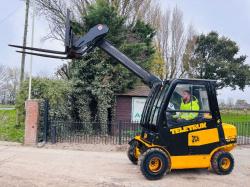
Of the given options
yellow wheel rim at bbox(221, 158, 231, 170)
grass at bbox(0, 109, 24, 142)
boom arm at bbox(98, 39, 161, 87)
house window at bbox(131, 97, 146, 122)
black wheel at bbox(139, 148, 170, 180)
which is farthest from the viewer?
house window at bbox(131, 97, 146, 122)

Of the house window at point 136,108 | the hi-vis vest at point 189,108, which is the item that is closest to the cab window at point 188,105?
the hi-vis vest at point 189,108

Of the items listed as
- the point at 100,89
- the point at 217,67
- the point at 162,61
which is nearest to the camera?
the point at 100,89

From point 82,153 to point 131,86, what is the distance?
630 cm

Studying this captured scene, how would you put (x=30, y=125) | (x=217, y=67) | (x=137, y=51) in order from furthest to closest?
(x=217, y=67)
(x=137, y=51)
(x=30, y=125)

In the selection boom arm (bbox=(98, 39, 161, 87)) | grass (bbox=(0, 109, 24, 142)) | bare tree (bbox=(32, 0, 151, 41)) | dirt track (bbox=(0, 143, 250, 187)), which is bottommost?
dirt track (bbox=(0, 143, 250, 187))

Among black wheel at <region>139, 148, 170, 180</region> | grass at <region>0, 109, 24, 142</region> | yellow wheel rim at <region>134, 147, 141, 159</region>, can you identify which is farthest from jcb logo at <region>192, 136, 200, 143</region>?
grass at <region>0, 109, 24, 142</region>

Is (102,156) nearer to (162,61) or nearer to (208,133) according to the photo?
(208,133)

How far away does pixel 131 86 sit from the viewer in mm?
16234

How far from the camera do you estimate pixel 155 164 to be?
7.35m

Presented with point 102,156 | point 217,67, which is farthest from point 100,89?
point 217,67

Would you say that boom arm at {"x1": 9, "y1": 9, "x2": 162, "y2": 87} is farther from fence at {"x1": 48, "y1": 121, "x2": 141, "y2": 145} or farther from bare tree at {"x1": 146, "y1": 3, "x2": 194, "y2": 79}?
bare tree at {"x1": 146, "y1": 3, "x2": 194, "y2": 79}

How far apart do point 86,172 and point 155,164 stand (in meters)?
1.82

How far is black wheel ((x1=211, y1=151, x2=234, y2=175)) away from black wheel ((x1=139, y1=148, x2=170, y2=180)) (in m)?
1.29

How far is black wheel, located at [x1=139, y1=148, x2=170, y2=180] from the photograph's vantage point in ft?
23.6
